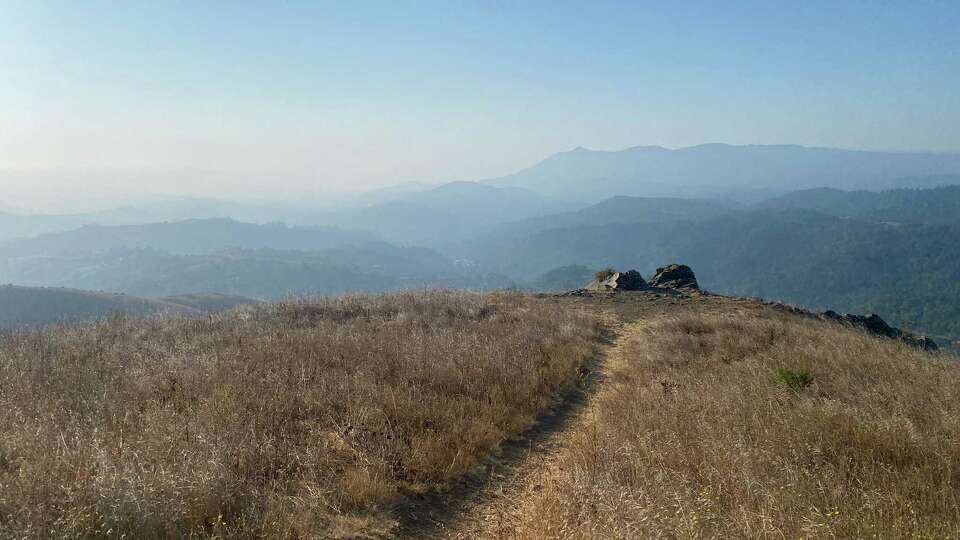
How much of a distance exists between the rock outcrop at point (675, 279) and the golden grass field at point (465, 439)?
11160 mm

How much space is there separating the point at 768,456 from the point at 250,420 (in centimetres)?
559

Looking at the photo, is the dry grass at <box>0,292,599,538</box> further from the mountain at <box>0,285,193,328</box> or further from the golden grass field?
the mountain at <box>0,285,193,328</box>

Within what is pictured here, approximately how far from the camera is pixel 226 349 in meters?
9.33

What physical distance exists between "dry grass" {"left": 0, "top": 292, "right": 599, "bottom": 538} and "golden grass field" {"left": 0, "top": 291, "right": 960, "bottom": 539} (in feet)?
0.10

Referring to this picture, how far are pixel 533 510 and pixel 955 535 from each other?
2938 mm

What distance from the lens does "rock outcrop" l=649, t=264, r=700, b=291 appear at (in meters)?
21.4

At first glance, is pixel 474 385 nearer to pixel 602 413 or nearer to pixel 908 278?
pixel 602 413

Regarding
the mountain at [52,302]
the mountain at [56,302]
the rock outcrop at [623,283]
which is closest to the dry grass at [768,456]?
the rock outcrop at [623,283]

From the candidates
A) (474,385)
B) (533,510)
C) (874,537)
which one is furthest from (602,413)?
(874,537)

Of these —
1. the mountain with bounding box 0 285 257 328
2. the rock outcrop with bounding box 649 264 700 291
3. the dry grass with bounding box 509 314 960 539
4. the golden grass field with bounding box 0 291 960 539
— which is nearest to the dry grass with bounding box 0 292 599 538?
the golden grass field with bounding box 0 291 960 539

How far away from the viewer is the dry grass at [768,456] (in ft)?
11.4

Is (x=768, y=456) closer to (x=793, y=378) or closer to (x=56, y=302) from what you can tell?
(x=793, y=378)

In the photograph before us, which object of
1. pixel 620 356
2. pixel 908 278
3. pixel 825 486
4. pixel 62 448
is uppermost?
pixel 62 448

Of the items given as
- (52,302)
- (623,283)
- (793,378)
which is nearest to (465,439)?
(793,378)
